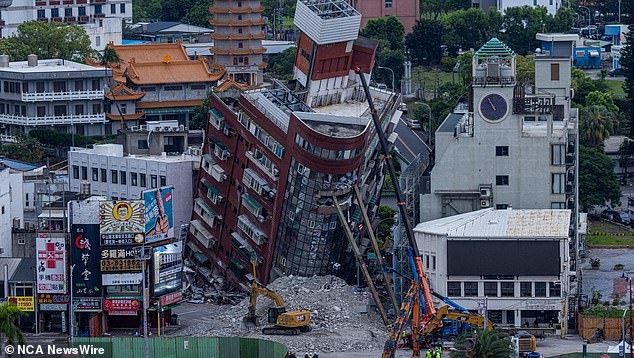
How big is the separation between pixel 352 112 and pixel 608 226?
2496cm

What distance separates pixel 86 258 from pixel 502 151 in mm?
22211

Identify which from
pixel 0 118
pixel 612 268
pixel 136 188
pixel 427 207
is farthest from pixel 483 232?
pixel 0 118

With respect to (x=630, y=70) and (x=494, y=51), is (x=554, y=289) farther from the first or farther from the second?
(x=630, y=70)

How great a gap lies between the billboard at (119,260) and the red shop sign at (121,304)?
1483 mm

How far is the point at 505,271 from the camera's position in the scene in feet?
374

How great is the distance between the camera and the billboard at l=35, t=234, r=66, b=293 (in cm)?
11656

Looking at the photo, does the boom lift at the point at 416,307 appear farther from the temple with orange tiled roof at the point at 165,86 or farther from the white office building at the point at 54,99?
the temple with orange tiled roof at the point at 165,86

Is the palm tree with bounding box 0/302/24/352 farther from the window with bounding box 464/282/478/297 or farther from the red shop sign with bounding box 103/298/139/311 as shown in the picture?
the window with bounding box 464/282/478/297

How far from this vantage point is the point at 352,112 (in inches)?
5226

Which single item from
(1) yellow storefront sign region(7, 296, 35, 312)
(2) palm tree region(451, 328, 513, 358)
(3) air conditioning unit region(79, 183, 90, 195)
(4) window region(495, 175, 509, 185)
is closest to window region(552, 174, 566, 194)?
(4) window region(495, 175, 509, 185)

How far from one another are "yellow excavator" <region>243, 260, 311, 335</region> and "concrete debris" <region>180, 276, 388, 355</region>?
0.39 m

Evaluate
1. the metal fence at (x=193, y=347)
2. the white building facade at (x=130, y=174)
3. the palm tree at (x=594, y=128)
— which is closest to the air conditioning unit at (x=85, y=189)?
the white building facade at (x=130, y=174)

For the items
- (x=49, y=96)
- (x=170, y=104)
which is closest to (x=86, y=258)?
(x=49, y=96)

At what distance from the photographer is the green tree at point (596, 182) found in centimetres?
15112
